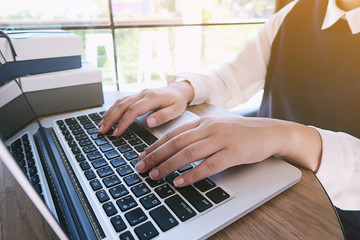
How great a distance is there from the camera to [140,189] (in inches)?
13.3

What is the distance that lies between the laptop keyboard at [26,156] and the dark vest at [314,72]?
79cm

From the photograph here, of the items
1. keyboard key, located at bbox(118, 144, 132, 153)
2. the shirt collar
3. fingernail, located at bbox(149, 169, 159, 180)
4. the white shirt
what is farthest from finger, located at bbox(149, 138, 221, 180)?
the shirt collar

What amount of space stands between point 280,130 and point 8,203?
1.49ft

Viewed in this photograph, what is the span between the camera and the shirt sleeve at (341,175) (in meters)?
0.42

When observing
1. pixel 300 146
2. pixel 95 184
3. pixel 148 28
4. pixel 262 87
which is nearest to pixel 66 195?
pixel 95 184

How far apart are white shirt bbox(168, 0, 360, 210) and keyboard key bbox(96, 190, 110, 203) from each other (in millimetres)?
361

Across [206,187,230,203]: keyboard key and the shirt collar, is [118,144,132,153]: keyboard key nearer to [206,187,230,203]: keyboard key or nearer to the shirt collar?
[206,187,230,203]: keyboard key

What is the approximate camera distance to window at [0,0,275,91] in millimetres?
1270

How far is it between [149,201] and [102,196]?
0.22ft

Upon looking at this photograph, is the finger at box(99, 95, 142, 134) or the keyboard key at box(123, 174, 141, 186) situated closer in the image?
the keyboard key at box(123, 174, 141, 186)

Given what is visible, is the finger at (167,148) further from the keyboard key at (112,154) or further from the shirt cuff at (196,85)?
the shirt cuff at (196,85)

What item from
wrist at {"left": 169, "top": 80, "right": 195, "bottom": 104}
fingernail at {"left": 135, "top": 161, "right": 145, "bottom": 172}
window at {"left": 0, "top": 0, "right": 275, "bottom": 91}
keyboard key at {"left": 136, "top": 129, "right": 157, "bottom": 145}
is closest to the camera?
fingernail at {"left": 135, "top": 161, "right": 145, "bottom": 172}

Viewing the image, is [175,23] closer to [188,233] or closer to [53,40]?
[53,40]

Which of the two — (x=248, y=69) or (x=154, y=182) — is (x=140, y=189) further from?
(x=248, y=69)
